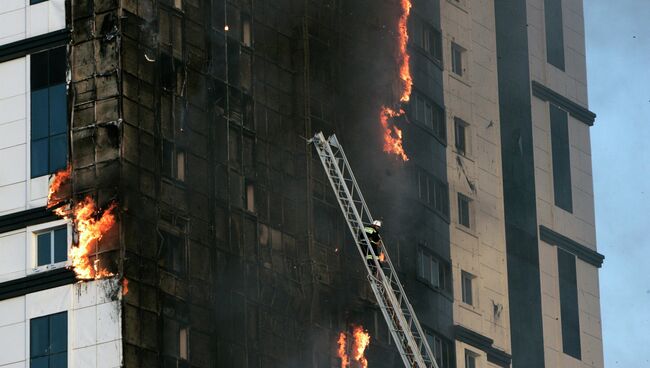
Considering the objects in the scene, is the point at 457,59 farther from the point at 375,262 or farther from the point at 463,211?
the point at 375,262

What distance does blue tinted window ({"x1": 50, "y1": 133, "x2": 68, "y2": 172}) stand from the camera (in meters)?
106

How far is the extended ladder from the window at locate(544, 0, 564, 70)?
103 ft

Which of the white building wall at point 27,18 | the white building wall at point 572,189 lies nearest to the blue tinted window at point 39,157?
the white building wall at point 27,18

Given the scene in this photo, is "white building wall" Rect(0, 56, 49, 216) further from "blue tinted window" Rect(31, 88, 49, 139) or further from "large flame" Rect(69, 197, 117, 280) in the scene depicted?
"large flame" Rect(69, 197, 117, 280)

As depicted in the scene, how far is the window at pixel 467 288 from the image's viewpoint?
135 m

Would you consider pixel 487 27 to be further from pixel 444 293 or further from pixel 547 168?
pixel 444 293

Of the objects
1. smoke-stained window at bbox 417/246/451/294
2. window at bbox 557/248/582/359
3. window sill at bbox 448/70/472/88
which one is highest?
window sill at bbox 448/70/472/88

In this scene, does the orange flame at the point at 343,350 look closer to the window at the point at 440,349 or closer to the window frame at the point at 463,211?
the window at the point at 440,349

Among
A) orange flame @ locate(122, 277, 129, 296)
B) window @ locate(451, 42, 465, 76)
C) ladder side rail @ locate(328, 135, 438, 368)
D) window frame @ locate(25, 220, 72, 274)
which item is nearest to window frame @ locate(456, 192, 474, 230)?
window @ locate(451, 42, 465, 76)

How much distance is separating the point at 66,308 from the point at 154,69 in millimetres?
12401

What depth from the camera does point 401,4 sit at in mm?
132250

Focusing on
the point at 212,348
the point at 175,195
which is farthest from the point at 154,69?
the point at 212,348

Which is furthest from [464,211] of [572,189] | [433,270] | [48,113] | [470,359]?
[48,113]

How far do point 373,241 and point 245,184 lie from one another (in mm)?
8430
